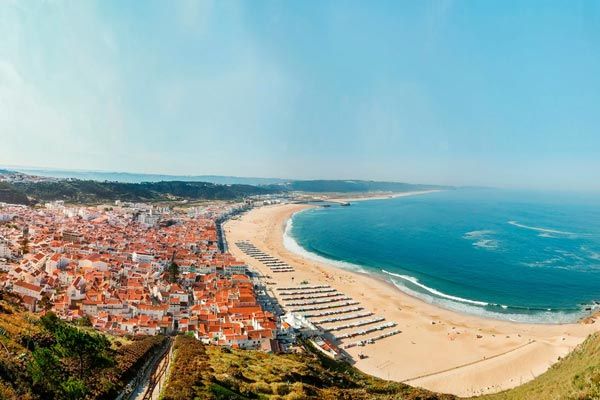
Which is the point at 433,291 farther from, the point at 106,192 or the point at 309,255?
the point at 106,192

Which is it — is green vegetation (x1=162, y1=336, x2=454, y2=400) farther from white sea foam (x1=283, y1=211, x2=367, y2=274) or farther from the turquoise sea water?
white sea foam (x1=283, y1=211, x2=367, y2=274)

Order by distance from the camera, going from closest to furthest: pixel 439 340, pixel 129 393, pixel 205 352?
pixel 129 393, pixel 205 352, pixel 439 340

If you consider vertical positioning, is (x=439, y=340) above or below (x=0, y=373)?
below

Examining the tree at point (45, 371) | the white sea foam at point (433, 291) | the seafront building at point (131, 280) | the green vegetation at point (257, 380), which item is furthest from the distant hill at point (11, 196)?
the tree at point (45, 371)

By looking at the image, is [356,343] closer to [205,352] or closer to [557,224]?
[205,352]

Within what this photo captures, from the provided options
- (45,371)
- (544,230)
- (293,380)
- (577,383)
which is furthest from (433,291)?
(544,230)

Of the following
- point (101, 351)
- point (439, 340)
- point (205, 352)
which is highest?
point (101, 351)

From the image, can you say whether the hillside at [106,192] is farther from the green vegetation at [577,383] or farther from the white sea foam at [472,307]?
the green vegetation at [577,383]

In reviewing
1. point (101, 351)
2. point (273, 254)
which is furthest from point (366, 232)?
point (101, 351)

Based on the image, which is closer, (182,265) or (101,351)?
(101,351)
